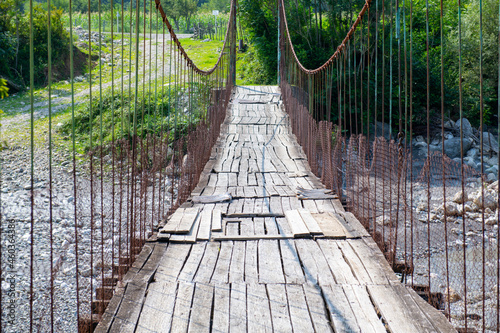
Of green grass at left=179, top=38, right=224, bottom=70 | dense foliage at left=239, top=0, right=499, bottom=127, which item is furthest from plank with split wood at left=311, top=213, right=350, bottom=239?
green grass at left=179, top=38, right=224, bottom=70

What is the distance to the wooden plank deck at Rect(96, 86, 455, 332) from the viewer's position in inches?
59.7

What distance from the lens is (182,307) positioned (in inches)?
63.5

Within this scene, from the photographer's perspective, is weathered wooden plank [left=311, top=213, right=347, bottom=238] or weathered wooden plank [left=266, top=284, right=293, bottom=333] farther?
weathered wooden plank [left=311, top=213, right=347, bottom=238]

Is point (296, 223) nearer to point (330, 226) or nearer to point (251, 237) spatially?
point (330, 226)

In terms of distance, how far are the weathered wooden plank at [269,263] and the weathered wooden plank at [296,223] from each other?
155 mm

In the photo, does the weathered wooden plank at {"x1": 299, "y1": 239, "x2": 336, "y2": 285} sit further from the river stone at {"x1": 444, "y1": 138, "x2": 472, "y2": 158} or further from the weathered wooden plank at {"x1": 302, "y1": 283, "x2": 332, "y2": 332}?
the river stone at {"x1": 444, "y1": 138, "x2": 472, "y2": 158}

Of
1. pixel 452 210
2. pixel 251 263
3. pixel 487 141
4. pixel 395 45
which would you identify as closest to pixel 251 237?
pixel 251 263

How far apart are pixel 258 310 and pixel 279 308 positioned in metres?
0.07

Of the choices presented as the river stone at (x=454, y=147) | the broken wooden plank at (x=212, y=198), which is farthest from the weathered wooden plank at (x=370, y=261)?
the river stone at (x=454, y=147)

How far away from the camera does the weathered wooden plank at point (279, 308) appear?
4.88 ft

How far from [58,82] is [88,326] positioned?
35.3 ft

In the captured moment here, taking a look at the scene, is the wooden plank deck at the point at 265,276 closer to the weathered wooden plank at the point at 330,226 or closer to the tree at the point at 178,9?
the weathered wooden plank at the point at 330,226

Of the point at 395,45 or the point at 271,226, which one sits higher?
the point at 395,45

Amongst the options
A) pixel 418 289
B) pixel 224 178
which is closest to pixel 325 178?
pixel 224 178
